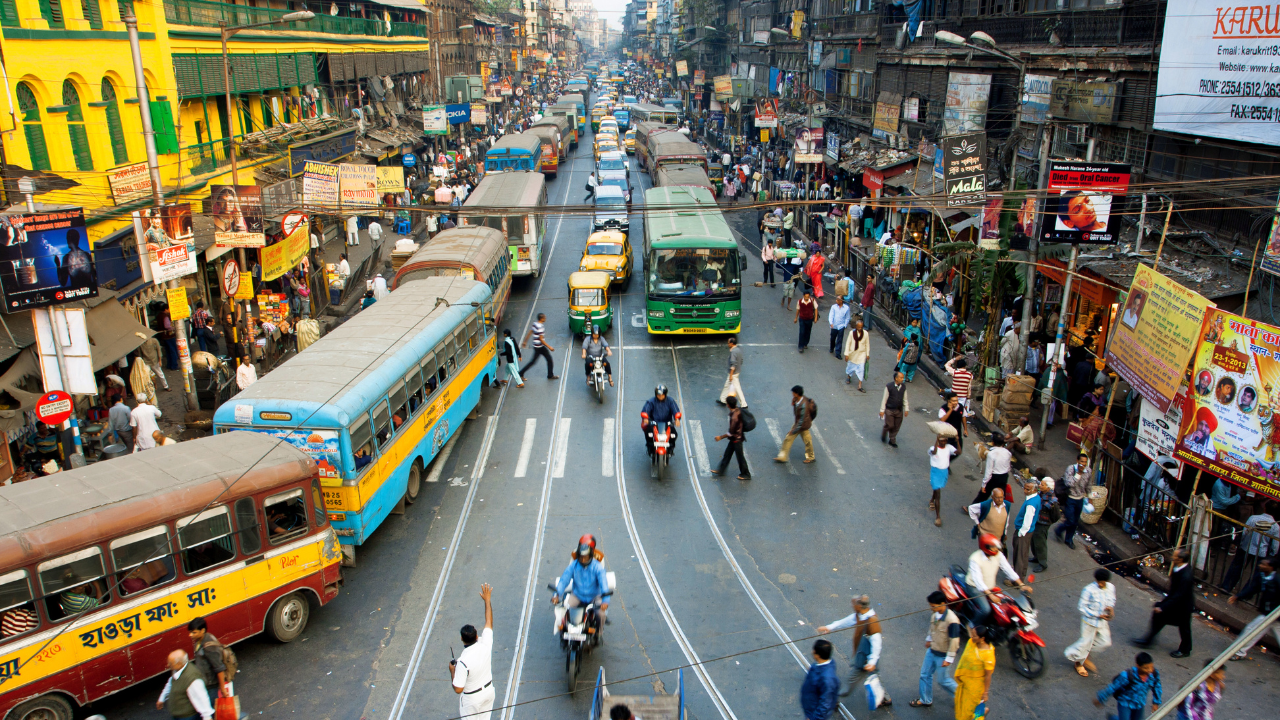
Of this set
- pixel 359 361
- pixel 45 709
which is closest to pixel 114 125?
pixel 359 361

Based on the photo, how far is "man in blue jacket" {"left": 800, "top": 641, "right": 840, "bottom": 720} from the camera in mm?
7555

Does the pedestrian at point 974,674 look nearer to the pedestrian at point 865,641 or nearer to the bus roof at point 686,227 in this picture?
the pedestrian at point 865,641

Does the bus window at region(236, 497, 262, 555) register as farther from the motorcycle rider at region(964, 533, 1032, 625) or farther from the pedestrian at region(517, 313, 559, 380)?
the pedestrian at region(517, 313, 559, 380)

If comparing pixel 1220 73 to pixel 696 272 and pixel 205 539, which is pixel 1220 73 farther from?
pixel 205 539

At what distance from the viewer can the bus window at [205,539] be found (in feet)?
29.3

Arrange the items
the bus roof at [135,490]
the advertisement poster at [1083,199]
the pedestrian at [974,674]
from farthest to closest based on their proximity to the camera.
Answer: the advertisement poster at [1083,199]
the bus roof at [135,490]
the pedestrian at [974,674]

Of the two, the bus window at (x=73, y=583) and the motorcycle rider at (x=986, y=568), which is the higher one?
the bus window at (x=73, y=583)

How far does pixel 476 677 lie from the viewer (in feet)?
24.9

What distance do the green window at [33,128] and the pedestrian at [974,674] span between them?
19.2 meters

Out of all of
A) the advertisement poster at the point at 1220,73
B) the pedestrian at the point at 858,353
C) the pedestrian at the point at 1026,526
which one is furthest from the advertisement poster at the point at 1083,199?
the pedestrian at the point at 1026,526

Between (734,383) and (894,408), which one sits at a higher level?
(734,383)

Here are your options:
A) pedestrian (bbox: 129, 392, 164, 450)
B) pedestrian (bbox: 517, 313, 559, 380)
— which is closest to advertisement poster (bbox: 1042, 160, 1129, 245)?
pedestrian (bbox: 517, 313, 559, 380)

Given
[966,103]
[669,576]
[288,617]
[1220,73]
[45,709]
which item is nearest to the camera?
[45,709]

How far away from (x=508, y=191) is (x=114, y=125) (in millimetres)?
11995
